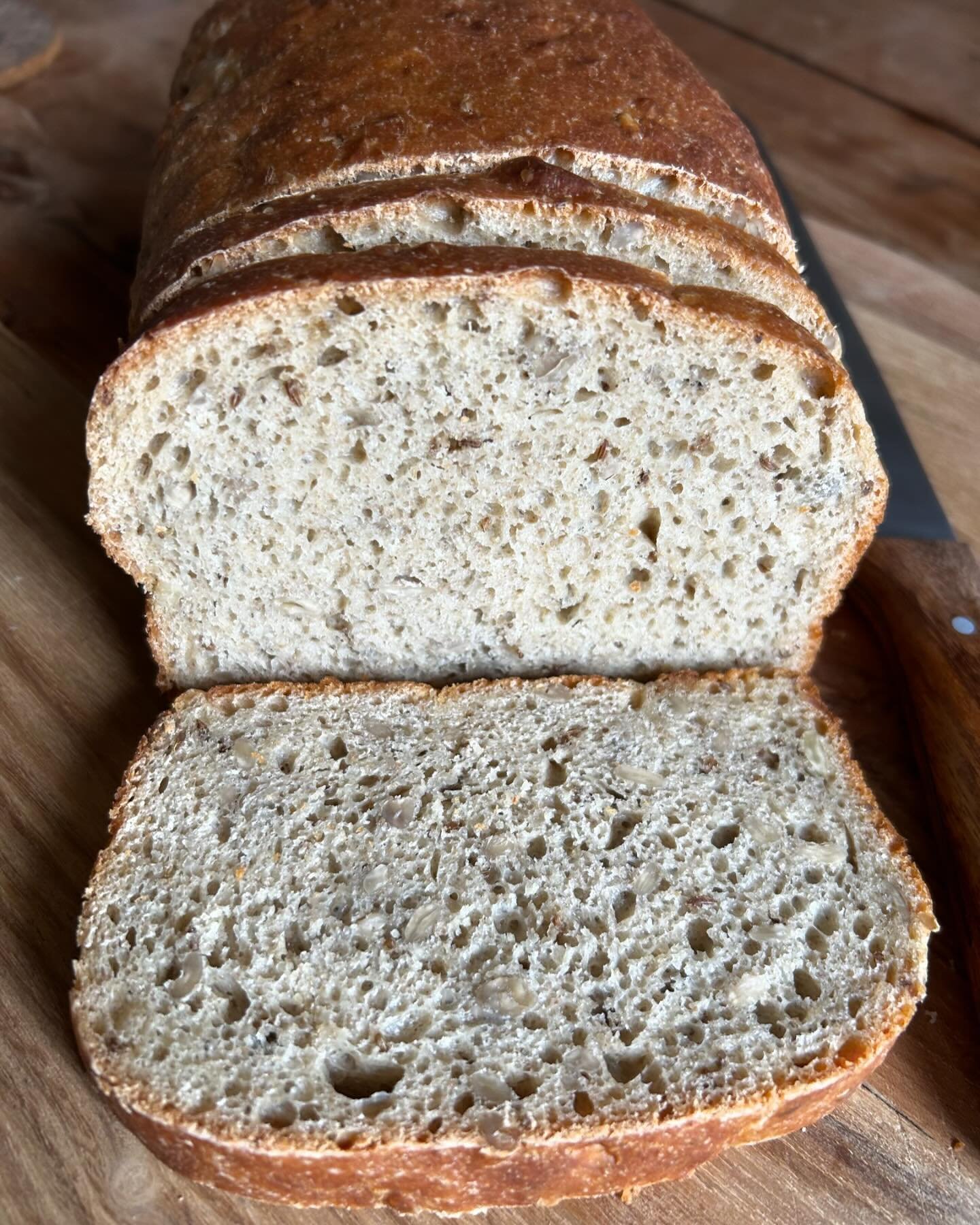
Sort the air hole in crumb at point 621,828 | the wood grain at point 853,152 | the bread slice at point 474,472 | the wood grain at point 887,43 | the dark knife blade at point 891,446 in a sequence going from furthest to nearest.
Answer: the wood grain at point 887,43
the wood grain at point 853,152
the dark knife blade at point 891,446
the air hole in crumb at point 621,828
the bread slice at point 474,472

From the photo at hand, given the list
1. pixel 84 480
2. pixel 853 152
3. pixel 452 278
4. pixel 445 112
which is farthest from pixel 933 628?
pixel 853 152

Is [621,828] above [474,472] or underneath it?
underneath

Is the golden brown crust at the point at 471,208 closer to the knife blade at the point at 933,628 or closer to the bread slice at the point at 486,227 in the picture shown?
the bread slice at the point at 486,227

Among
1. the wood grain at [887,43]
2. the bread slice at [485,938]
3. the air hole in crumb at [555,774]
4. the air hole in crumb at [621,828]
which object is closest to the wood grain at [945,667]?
the bread slice at [485,938]

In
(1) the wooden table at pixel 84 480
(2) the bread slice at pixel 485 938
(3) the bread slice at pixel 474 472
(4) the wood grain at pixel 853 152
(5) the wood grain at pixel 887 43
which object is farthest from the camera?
(5) the wood grain at pixel 887 43

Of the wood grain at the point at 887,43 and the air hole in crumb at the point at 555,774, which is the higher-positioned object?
the wood grain at the point at 887,43

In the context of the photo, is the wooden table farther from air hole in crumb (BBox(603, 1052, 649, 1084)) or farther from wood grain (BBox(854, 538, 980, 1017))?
air hole in crumb (BBox(603, 1052, 649, 1084))

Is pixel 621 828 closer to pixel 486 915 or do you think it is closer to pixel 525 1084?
pixel 486 915
